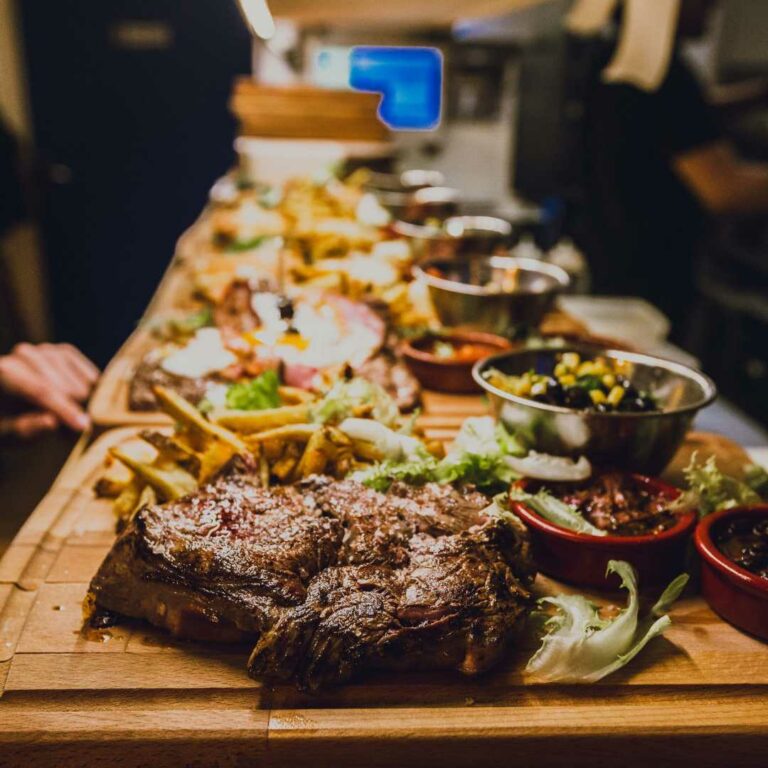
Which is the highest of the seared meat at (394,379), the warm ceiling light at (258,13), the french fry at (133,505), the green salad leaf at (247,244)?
the warm ceiling light at (258,13)

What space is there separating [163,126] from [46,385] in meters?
8.05

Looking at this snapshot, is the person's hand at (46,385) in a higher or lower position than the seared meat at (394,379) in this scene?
lower

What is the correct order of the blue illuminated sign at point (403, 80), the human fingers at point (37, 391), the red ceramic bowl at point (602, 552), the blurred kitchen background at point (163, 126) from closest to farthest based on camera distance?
the red ceramic bowl at point (602, 552)
the human fingers at point (37, 391)
the blurred kitchen background at point (163, 126)
the blue illuminated sign at point (403, 80)

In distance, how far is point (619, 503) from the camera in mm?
2143

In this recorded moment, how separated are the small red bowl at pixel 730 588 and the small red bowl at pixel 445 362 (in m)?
1.54

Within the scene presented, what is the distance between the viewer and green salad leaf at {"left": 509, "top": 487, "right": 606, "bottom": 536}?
6.72 ft

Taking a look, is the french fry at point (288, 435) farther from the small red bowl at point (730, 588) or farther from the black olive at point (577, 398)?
the small red bowl at point (730, 588)

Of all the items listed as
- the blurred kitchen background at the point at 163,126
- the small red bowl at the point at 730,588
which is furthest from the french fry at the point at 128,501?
the blurred kitchen background at the point at 163,126

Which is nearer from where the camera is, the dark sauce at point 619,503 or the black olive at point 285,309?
the dark sauce at point 619,503

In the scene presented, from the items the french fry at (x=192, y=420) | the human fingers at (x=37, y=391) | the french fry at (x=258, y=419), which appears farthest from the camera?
the human fingers at (x=37, y=391)

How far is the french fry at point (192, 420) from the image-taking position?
7.78 feet

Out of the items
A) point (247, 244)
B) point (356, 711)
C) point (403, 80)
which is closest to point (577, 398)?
point (356, 711)

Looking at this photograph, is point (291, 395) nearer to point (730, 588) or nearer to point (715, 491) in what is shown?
point (715, 491)

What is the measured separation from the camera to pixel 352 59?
470 inches
